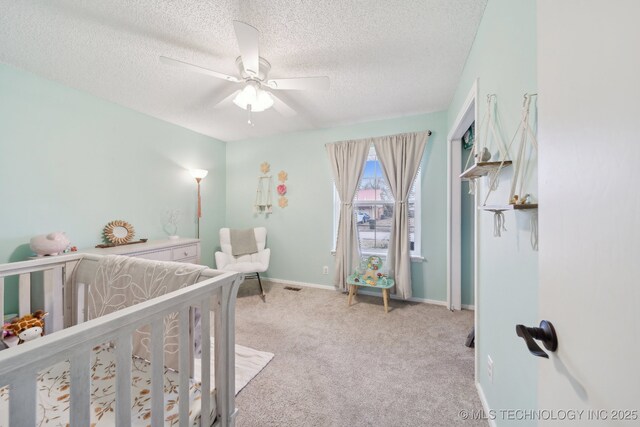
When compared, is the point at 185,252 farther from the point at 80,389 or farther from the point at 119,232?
the point at 80,389

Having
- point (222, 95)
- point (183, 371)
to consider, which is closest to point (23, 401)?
point (183, 371)

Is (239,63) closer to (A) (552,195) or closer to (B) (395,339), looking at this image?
(A) (552,195)

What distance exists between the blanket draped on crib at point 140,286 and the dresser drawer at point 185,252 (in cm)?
143

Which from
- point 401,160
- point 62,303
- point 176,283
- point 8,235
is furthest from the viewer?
point 401,160

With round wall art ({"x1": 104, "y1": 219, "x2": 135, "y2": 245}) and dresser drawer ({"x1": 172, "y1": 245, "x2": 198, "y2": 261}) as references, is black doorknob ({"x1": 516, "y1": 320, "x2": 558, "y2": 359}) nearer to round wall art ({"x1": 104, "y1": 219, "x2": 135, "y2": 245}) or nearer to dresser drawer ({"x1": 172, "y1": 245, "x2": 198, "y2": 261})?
dresser drawer ({"x1": 172, "y1": 245, "x2": 198, "y2": 261})

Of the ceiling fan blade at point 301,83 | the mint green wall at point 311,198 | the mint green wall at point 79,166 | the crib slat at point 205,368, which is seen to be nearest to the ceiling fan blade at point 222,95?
the ceiling fan blade at point 301,83

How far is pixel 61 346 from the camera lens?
53cm

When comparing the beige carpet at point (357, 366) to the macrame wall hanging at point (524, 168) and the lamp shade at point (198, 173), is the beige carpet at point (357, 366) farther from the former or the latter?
the lamp shade at point (198, 173)

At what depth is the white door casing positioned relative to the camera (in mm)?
337

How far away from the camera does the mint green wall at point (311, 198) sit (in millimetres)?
2793

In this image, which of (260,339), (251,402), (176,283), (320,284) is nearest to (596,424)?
(176,283)

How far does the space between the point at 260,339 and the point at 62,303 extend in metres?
1.35

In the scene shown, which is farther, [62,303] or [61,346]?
[62,303]

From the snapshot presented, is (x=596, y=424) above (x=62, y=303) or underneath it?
above
